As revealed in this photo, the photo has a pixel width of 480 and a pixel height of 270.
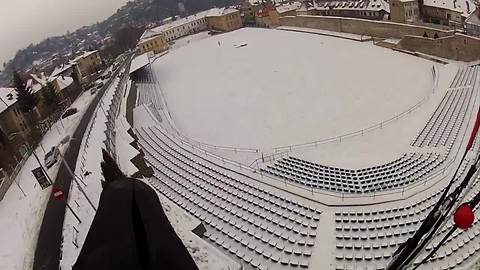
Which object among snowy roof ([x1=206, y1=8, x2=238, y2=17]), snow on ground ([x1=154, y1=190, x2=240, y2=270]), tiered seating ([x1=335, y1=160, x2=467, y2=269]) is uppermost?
snowy roof ([x1=206, y1=8, x2=238, y2=17])

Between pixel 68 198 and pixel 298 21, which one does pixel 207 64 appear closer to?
pixel 298 21

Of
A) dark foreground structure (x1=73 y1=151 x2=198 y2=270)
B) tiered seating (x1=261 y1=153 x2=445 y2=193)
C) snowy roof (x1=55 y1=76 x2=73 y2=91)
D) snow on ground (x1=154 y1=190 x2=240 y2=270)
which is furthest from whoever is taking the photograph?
snowy roof (x1=55 y1=76 x2=73 y2=91)

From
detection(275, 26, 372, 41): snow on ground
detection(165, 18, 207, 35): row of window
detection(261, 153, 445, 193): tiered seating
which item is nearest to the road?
detection(261, 153, 445, 193): tiered seating

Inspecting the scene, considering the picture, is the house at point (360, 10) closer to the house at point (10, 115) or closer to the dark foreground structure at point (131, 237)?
the house at point (10, 115)

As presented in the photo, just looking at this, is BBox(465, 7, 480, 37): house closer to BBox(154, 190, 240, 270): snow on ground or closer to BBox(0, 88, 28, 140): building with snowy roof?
BBox(154, 190, 240, 270): snow on ground

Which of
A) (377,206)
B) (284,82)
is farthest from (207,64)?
(377,206)

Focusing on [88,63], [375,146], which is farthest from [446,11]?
[88,63]

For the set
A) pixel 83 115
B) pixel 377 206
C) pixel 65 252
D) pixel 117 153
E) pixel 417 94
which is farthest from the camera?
pixel 83 115

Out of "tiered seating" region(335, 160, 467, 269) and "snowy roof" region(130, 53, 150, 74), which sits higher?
"snowy roof" region(130, 53, 150, 74)
